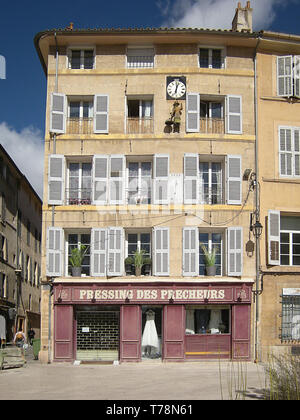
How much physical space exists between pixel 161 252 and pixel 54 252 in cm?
381

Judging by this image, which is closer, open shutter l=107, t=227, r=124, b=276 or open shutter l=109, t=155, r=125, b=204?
open shutter l=107, t=227, r=124, b=276

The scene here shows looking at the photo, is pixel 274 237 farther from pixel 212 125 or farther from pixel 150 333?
pixel 150 333

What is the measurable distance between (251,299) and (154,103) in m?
8.02

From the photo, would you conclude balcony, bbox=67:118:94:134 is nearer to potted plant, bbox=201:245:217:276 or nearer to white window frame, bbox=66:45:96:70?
white window frame, bbox=66:45:96:70

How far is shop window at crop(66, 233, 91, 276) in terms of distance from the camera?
926 inches

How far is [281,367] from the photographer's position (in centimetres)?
1127

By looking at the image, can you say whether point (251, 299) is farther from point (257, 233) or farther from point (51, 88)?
point (51, 88)

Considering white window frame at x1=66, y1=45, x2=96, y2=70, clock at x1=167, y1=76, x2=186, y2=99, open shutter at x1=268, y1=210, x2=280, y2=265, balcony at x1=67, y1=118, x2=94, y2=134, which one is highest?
white window frame at x1=66, y1=45, x2=96, y2=70

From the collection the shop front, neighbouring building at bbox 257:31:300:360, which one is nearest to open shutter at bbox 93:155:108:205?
the shop front

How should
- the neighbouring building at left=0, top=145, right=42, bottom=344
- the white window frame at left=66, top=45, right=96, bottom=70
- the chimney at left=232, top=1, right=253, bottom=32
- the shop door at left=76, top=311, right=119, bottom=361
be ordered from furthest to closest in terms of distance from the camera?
the neighbouring building at left=0, top=145, right=42, bottom=344, the chimney at left=232, top=1, right=253, bottom=32, the white window frame at left=66, top=45, right=96, bottom=70, the shop door at left=76, top=311, right=119, bottom=361

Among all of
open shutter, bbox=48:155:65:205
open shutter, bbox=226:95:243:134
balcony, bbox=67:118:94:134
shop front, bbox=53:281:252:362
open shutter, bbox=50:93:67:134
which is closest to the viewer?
shop front, bbox=53:281:252:362

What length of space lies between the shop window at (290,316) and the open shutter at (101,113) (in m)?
8.90

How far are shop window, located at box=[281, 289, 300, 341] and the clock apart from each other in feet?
26.8

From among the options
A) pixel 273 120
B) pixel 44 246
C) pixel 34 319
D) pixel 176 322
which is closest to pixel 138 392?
pixel 176 322
